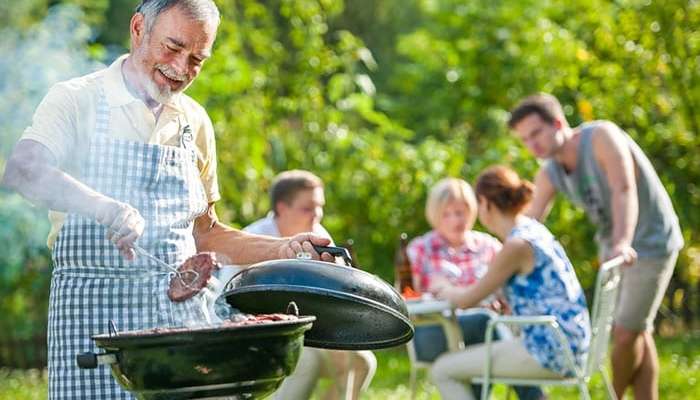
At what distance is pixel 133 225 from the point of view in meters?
2.56

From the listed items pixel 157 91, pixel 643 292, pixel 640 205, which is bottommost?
pixel 643 292

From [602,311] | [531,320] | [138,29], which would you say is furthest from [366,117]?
[138,29]

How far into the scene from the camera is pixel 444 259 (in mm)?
6520

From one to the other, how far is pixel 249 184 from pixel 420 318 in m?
4.15

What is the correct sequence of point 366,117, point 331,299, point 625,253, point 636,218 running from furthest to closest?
1. point 366,117
2. point 636,218
3. point 625,253
4. point 331,299

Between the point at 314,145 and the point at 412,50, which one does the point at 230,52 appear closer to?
the point at 314,145

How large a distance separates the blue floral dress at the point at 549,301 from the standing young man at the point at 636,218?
25.3 inches

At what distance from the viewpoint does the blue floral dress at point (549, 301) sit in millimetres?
5082

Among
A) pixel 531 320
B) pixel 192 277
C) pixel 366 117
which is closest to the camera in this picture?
pixel 192 277

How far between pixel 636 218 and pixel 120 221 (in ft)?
12.2

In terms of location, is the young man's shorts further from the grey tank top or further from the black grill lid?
the black grill lid

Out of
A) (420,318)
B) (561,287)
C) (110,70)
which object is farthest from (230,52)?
(110,70)

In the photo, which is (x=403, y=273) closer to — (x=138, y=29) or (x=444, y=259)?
(x=444, y=259)

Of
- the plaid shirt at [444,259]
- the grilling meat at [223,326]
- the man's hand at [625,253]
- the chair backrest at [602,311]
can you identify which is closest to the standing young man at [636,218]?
the man's hand at [625,253]
